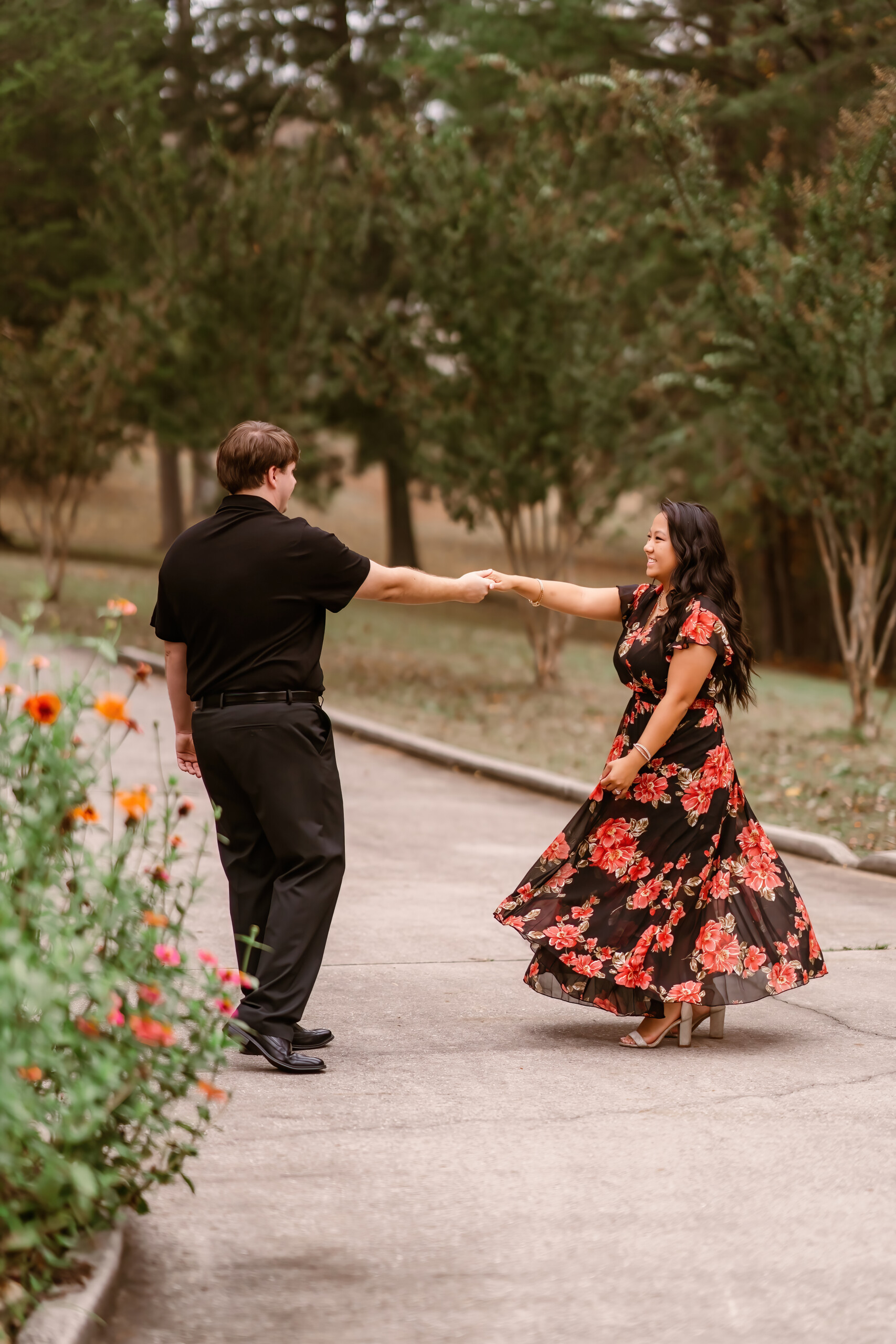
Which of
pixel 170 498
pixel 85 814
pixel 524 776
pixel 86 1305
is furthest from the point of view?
pixel 170 498

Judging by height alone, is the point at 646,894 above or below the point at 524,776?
above

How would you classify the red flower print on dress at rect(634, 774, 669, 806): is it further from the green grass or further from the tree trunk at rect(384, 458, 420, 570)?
the tree trunk at rect(384, 458, 420, 570)

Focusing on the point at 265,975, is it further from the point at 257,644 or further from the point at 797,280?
the point at 797,280

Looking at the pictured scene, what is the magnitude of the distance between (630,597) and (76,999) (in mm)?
3106

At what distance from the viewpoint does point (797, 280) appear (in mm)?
13531

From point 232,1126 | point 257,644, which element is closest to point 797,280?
point 257,644

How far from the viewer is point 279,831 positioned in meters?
5.12

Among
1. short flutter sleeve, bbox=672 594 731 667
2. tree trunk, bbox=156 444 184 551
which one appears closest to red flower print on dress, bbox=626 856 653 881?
short flutter sleeve, bbox=672 594 731 667

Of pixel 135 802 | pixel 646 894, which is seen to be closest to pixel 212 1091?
pixel 135 802

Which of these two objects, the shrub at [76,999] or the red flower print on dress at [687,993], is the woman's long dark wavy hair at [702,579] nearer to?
the red flower print on dress at [687,993]

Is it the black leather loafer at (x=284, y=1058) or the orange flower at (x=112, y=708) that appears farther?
the black leather loafer at (x=284, y=1058)

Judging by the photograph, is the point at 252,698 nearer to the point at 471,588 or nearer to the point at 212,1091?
the point at 471,588

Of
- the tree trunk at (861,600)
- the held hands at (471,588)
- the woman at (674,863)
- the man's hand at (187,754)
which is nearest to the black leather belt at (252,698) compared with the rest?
the man's hand at (187,754)

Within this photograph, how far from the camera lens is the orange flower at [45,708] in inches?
132
